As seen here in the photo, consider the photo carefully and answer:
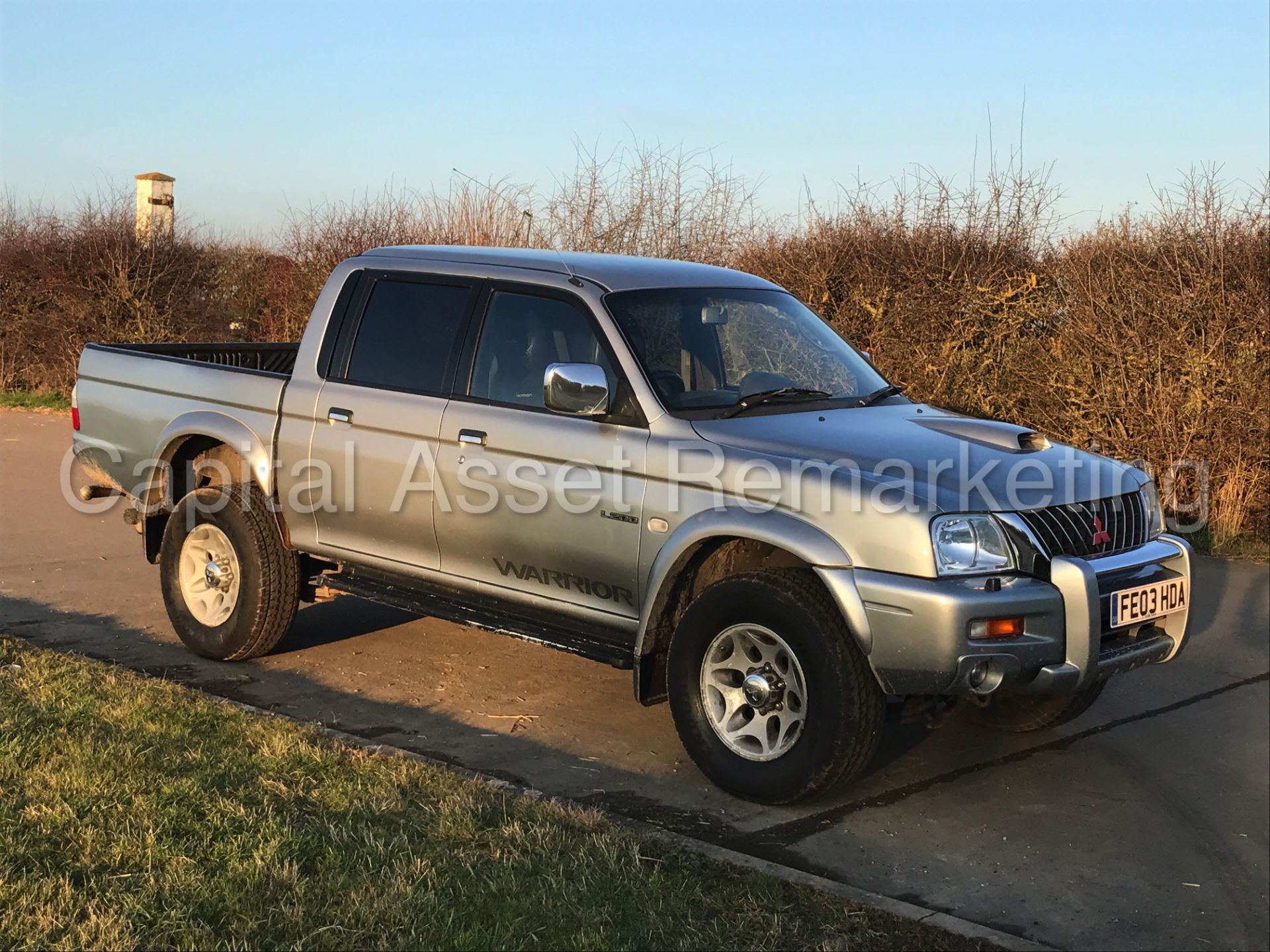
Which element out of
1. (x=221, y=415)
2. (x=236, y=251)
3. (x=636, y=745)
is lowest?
(x=636, y=745)

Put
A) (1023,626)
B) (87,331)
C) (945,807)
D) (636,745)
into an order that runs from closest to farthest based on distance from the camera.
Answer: (1023,626) → (945,807) → (636,745) → (87,331)

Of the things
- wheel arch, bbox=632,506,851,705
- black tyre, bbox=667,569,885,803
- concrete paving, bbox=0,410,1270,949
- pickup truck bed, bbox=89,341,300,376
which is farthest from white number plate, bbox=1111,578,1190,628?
pickup truck bed, bbox=89,341,300,376

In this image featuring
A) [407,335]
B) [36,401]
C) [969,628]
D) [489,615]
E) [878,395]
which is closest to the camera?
[969,628]

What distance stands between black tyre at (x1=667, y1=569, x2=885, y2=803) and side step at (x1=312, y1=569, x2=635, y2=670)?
394mm

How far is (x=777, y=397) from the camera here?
5.62m

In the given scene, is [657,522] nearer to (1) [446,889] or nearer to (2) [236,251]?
(1) [446,889]

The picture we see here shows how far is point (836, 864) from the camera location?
4.45 meters

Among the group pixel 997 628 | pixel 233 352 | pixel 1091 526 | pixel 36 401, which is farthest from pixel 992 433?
pixel 36 401

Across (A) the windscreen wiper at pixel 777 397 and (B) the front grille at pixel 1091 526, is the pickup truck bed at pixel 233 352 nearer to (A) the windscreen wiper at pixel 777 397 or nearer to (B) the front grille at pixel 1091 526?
(A) the windscreen wiper at pixel 777 397

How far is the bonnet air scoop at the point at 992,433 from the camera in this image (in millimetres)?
5277

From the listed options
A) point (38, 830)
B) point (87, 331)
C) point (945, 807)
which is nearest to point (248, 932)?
point (38, 830)

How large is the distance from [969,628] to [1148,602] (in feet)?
2.96

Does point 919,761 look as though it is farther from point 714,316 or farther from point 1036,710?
point 714,316

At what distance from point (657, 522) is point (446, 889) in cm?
176
